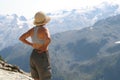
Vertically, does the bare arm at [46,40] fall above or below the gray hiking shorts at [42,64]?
above

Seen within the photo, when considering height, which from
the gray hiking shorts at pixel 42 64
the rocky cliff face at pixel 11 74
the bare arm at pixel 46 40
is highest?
the bare arm at pixel 46 40

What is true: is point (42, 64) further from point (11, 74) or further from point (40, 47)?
point (11, 74)

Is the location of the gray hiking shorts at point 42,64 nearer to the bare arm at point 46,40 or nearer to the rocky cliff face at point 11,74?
the bare arm at point 46,40

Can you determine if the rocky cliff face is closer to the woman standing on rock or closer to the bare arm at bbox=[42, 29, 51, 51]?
the woman standing on rock

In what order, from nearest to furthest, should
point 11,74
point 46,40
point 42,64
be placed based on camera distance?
point 46,40, point 42,64, point 11,74

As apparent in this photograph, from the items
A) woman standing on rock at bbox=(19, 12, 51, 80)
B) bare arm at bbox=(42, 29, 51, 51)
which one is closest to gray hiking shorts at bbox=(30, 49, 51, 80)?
woman standing on rock at bbox=(19, 12, 51, 80)

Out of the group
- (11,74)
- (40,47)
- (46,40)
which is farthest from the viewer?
(11,74)

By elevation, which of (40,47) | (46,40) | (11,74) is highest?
(46,40)

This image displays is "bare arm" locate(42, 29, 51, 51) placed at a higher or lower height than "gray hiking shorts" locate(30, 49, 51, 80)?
higher

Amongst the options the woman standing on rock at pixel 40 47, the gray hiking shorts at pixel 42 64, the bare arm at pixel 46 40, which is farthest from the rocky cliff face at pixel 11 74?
the bare arm at pixel 46 40

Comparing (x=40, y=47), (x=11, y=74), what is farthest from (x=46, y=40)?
(x=11, y=74)

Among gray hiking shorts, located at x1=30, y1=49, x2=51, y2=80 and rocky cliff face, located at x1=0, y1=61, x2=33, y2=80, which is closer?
gray hiking shorts, located at x1=30, y1=49, x2=51, y2=80

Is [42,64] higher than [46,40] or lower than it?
lower

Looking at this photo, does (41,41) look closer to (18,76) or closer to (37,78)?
(37,78)
